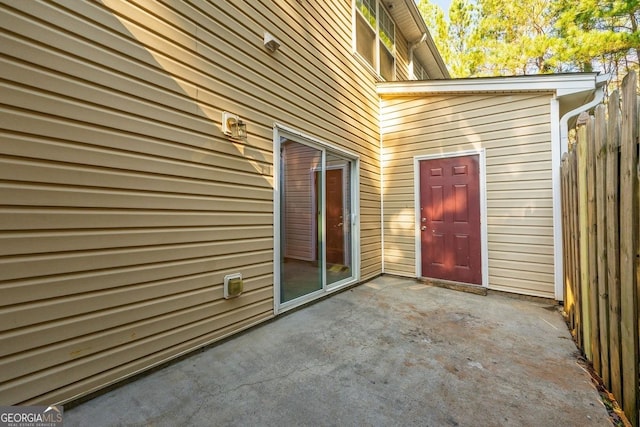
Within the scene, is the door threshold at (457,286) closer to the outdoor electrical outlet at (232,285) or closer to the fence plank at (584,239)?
the fence plank at (584,239)

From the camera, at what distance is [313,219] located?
3.56 m

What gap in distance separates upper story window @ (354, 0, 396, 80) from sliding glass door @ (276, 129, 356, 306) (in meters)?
2.24

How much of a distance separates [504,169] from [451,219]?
102 cm

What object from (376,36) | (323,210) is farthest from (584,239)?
(376,36)

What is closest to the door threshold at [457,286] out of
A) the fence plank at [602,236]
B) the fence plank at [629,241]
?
the fence plank at [602,236]

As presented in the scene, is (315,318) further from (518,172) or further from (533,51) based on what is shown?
(533,51)

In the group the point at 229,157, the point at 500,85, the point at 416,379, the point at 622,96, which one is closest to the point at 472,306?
the point at 416,379

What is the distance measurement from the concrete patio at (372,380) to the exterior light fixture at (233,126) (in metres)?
1.90

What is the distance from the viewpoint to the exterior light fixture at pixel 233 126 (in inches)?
95.6

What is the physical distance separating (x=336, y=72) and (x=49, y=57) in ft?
10.6

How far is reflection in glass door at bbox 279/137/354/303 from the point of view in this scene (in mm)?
3131

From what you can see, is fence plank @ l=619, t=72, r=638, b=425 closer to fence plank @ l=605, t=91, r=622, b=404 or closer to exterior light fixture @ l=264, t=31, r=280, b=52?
fence plank @ l=605, t=91, r=622, b=404

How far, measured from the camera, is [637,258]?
1307 millimetres

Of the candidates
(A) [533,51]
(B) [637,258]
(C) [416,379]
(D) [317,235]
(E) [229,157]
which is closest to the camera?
(B) [637,258]
